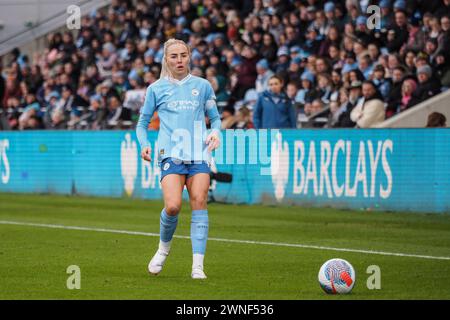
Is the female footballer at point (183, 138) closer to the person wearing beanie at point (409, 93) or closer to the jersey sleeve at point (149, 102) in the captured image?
the jersey sleeve at point (149, 102)

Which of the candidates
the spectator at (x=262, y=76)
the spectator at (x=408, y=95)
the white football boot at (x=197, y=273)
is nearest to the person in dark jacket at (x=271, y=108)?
the spectator at (x=408, y=95)

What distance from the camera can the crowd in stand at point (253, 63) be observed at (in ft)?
64.9

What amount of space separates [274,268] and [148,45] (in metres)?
17.5

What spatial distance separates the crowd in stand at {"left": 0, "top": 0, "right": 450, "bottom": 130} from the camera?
1978 cm

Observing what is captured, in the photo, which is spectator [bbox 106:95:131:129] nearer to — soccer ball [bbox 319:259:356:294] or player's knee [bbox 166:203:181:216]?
player's knee [bbox 166:203:181:216]

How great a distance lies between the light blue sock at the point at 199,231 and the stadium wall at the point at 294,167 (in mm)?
8063

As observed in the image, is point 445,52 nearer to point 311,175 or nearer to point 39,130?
point 311,175

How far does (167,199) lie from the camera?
10.0 metres

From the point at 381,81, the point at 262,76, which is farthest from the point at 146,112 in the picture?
the point at 262,76

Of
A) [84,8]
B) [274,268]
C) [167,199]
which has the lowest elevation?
[274,268]

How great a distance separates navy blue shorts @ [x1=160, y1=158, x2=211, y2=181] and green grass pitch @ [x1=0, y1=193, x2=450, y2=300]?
96cm

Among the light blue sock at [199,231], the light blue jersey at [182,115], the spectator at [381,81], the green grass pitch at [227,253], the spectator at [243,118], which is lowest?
the green grass pitch at [227,253]
